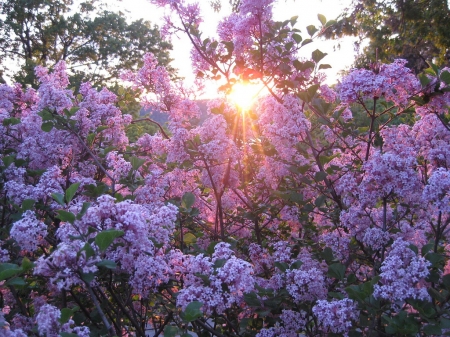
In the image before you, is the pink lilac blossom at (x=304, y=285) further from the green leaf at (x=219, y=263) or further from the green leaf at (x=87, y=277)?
the green leaf at (x=87, y=277)

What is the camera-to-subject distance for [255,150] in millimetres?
3900

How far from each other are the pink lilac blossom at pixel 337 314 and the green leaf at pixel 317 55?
196 cm

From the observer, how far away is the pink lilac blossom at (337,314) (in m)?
2.17

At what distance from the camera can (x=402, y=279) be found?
2.10m

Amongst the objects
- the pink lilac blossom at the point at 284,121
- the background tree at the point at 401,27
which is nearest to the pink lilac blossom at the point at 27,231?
the pink lilac blossom at the point at 284,121

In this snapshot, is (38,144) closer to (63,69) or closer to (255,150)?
(63,69)

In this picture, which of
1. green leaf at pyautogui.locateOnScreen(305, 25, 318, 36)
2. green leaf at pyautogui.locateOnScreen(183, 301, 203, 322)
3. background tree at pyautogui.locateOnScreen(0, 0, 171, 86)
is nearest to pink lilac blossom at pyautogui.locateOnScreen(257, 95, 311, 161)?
green leaf at pyautogui.locateOnScreen(305, 25, 318, 36)

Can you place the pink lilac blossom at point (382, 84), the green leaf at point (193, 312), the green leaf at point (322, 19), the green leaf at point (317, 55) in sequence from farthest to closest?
the green leaf at point (322, 19)
the green leaf at point (317, 55)
the pink lilac blossom at point (382, 84)
the green leaf at point (193, 312)

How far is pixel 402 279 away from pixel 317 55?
1.98 m

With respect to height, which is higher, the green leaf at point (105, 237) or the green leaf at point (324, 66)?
the green leaf at point (324, 66)

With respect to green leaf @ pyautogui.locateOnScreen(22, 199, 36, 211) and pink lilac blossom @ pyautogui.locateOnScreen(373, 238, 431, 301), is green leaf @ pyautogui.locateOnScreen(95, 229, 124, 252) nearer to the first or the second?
green leaf @ pyautogui.locateOnScreen(22, 199, 36, 211)

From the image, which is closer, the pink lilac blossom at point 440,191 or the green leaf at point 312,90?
the pink lilac blossom at point 440,191

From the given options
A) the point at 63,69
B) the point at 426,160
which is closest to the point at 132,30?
the point at 63,69

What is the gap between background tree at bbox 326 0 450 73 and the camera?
14820 millimetres
